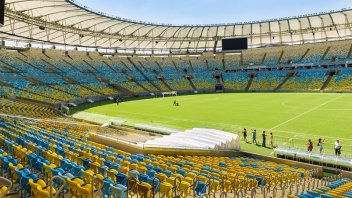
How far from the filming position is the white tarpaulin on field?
739 inches

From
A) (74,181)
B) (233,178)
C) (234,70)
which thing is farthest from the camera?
(234,70)

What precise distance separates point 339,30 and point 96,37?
57.0m

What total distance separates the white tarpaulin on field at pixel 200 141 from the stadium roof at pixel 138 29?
29634mm

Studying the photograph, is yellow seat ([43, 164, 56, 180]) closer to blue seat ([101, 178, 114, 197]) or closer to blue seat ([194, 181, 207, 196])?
blue seat ([101, 178, 114, 197])

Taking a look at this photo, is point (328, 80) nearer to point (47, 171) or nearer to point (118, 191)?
point (47, 171)

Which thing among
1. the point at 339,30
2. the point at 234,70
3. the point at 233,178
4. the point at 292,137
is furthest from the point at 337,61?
the point at 233,178

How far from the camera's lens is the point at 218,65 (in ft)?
286

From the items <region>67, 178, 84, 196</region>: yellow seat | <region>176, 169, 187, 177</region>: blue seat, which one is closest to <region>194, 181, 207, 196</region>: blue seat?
<region>176, 169, 187, 177</region>: blue seat

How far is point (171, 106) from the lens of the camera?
48.0 m

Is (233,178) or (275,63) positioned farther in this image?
(275,63)

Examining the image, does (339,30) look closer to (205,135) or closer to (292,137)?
(292,137)

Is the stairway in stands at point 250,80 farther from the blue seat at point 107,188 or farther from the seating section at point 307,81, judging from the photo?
the blue seat at point 107,188

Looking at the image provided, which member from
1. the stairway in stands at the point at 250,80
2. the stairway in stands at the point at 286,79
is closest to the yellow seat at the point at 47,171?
the stairway in stands at the point at 286,79

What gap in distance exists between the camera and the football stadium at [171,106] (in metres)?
10.4
